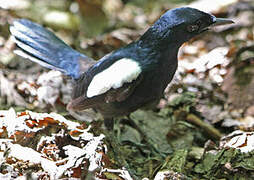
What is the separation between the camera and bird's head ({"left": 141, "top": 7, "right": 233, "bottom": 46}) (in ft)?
10.8

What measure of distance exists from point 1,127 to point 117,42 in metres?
2.54

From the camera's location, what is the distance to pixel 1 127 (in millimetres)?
3230

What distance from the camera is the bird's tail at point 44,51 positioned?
13.9ft

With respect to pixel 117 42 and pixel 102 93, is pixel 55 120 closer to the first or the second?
pixel 102 93

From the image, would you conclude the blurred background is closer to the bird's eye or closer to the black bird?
the black bird

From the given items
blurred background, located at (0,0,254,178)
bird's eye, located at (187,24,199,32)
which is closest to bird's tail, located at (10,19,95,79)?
blurred background, located at (0,0,254,178)

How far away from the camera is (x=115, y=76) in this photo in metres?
3.33

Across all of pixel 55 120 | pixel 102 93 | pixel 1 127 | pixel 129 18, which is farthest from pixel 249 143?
pixel 129 18

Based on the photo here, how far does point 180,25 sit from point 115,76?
75cm

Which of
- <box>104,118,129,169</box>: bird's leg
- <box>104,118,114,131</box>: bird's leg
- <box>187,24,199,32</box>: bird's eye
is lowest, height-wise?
<box>104,118,129,169</box>: bird's leg

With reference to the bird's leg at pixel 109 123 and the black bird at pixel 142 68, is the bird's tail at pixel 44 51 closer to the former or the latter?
the black bird at pixel 142 68

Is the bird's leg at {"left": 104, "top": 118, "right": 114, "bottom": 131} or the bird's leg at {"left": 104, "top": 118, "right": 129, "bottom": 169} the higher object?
the bird's leg at {"left": 104, "top": 118, "right": 114, "bottom": 131}

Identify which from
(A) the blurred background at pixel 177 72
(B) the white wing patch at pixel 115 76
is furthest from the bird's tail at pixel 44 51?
(B) the white wing patch at pixel 115 76

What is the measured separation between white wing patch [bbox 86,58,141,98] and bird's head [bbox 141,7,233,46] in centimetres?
33
